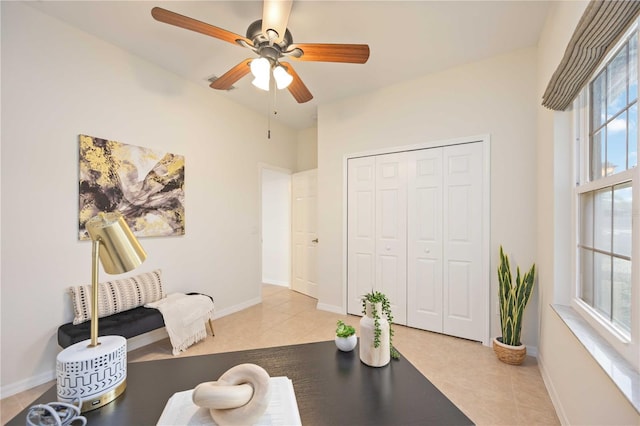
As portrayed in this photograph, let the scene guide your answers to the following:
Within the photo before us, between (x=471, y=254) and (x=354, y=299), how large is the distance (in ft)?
4.91

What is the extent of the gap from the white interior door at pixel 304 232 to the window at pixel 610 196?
10.4 ft

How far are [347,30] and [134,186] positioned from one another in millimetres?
2422

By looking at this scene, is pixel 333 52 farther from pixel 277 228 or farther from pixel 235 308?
pixel 277 228

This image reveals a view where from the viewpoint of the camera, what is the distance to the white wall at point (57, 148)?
6.61ft

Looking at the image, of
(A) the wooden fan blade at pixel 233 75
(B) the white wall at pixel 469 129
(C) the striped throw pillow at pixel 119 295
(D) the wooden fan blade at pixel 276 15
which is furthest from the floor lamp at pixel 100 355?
(B) the white wall at pixel 469 129

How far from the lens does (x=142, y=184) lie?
9.14 feet

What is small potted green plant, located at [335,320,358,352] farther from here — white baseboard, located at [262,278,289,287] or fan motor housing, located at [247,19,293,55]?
white baseboard, located at [262,278,289,287]

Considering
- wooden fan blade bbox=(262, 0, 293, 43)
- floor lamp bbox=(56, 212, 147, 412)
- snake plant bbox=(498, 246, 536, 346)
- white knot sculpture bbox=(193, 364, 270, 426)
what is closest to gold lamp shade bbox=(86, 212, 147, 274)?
floor lamp bbox=(56, 212, 147, 412)

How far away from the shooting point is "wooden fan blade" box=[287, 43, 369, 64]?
181 centimetres

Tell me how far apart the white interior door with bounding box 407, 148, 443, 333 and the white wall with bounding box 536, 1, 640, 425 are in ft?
2.86

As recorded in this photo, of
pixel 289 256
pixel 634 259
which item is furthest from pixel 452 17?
pixel 289 256

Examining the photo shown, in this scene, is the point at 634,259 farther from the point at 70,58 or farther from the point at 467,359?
the point at 70,58

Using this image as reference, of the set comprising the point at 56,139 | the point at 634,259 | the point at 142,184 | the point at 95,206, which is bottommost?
the point at 634,259

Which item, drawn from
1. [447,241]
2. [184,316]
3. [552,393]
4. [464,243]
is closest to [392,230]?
A: [447,241]
